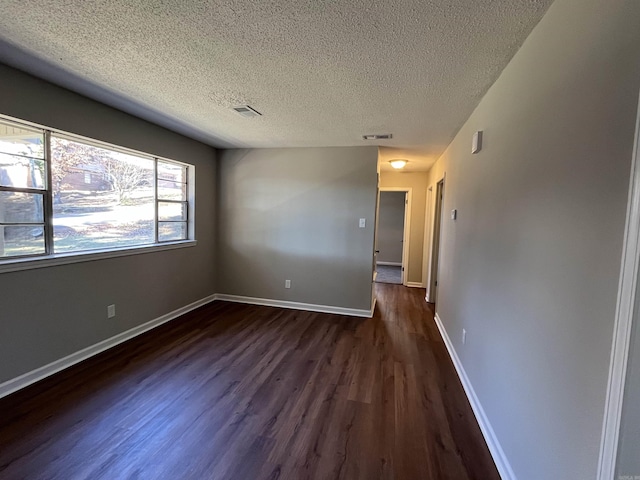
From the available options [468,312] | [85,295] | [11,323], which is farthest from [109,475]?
[468,312]

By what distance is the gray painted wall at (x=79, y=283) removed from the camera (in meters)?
2.21

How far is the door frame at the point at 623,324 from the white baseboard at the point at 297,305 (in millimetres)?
3384

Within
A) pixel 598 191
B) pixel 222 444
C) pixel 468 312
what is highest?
pixel 598 191

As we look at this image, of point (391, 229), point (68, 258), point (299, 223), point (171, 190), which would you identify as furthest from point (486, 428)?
point (391, 229)

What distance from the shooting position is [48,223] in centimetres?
247

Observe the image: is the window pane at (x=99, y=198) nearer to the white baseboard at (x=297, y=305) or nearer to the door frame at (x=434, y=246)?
the white baseboard at (x=297, y=305)

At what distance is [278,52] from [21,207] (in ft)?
7.68

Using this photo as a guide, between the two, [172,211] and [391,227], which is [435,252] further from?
[172,211]

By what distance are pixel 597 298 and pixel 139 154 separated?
4.00 m

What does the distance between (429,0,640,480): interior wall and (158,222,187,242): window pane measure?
3.68 meters

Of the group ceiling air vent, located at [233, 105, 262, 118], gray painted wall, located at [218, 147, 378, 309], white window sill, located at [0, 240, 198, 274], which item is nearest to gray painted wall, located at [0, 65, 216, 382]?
white window sill, located at [0, 240, 198, 274]

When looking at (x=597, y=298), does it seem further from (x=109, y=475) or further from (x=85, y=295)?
(x=85, y=295)

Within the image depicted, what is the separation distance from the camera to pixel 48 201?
245 centimetres

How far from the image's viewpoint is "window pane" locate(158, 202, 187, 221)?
3.75m
